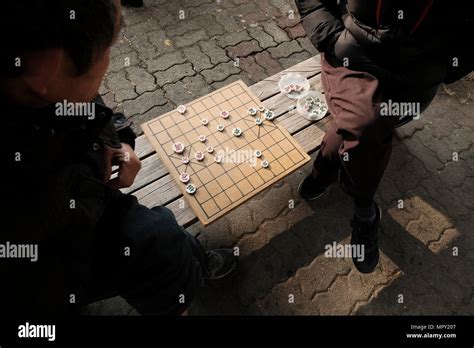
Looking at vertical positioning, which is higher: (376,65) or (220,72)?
(376,65)

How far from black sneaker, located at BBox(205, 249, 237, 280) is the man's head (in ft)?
4.75

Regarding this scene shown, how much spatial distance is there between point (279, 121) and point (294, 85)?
0.35m

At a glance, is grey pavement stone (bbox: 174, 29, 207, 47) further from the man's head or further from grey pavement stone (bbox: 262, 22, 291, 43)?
the man's head

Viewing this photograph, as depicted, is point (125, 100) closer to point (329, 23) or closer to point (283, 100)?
point (283, 100)

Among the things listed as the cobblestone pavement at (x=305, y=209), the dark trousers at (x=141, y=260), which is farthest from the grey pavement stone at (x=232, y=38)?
the dark trousers at (x=141, y=260)

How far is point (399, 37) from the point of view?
6.15 feet

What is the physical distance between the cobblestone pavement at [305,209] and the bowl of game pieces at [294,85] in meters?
0.71

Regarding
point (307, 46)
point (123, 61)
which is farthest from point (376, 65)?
point (123, 61)

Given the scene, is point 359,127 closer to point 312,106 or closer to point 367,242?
point 312,106

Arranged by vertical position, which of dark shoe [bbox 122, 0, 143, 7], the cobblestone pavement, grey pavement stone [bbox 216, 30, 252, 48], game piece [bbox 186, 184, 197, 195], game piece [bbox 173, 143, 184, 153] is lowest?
the cobblestone pavement

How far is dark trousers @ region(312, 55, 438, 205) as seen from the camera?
6.36ft

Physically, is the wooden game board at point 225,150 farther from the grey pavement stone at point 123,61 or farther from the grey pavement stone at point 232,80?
the grey pavement stone at point 123,61

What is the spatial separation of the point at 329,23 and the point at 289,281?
69.9 inches

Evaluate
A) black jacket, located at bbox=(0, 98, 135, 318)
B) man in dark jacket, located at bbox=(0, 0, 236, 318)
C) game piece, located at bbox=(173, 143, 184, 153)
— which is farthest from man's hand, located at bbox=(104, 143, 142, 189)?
game piece, located at bbox=(173, 143, 184, 153)
